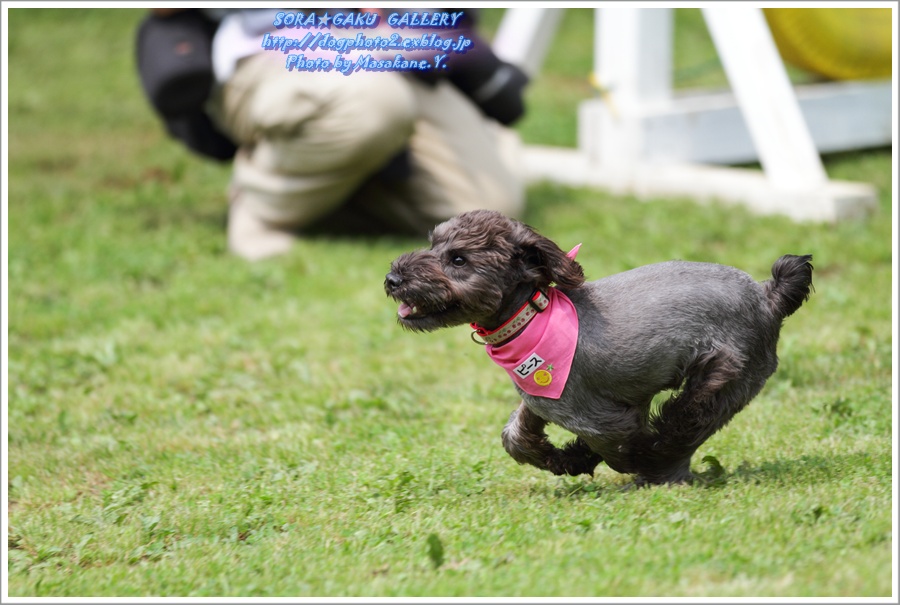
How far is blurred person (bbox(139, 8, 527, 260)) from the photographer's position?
28.1 ft

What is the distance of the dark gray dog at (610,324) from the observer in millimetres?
3783

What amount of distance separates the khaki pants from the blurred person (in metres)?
0.01

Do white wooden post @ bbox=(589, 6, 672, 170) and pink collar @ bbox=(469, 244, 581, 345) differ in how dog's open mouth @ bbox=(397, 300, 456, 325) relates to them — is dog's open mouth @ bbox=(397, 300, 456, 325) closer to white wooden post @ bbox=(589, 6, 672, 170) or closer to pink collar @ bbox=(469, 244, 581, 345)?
pink collar @ bbox=(469, 244, 581, 345)

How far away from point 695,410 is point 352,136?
5179mm

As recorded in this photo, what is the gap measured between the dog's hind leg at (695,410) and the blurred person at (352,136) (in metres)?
5.06

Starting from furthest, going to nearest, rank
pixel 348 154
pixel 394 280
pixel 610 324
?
pixel 348 154, pixel 610 324, pixel 394 280

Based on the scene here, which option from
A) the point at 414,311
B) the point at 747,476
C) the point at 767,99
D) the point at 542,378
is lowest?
the point at 747,476

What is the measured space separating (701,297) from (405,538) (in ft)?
4.36

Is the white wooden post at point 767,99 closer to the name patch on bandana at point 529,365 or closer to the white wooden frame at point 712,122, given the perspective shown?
the white wooden frame at point 712,122

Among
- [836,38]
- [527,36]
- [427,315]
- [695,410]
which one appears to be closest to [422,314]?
[427,315]

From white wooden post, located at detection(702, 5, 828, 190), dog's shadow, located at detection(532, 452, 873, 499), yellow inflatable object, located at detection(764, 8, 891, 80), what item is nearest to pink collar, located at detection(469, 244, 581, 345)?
dog's shadow, located at detection(532, 452, 873, 499)

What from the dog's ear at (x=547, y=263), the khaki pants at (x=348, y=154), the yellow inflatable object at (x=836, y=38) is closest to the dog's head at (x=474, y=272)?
the dog's ear at (x=547, y=263)

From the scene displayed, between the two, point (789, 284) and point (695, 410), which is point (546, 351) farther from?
point (789, 284)

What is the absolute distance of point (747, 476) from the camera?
4.16 metres
